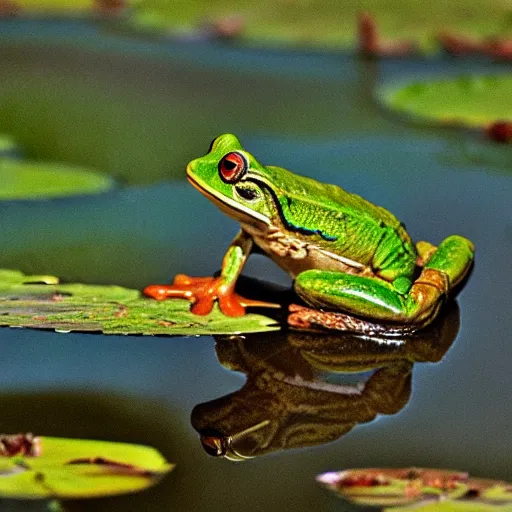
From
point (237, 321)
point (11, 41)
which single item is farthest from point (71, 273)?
point (11, 41)

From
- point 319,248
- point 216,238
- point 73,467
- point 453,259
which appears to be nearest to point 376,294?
point 319,248

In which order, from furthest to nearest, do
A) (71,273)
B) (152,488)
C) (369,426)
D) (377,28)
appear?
(377,28) → (71,273) → (369,426) → (152,488)

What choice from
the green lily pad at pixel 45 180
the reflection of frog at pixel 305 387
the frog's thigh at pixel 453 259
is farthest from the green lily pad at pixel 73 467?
the green lily pad at pixel 45 180

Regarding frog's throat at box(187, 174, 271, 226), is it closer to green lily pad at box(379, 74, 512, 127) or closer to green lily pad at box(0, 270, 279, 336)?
green lily pad at box(0, 270, 279, 336)

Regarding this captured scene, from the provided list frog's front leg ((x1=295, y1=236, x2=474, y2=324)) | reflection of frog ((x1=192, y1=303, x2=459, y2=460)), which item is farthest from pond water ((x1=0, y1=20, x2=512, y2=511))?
frog's front leg ((x1=295, y1=236, x2=474, y2=324))

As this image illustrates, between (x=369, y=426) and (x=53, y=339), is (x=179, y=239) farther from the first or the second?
(x=369, y=426)
